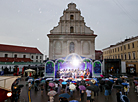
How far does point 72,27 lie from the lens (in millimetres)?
30016

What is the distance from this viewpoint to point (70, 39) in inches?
1137

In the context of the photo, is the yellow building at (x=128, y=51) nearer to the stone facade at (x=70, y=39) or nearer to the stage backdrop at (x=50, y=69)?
the stone facade at (x=70, y=39)

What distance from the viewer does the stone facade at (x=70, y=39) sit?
28.8 metres

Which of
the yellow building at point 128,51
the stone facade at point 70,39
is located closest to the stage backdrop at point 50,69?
the stone facade at point 70,39

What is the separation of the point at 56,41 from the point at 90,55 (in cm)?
1016

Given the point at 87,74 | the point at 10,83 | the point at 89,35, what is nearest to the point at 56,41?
the point at 89,35

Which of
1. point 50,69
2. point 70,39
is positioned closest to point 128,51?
point 70,39

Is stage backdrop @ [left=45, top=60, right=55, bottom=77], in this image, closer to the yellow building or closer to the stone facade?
the stone facade

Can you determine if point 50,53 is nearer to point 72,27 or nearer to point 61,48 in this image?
point 61,48

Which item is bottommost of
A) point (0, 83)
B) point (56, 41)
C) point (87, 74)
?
point (87, 74)

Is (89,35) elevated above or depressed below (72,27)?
below

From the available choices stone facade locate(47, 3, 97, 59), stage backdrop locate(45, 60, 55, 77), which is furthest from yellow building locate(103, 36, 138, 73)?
stage backdrop locate(45, 60, 55, 77)

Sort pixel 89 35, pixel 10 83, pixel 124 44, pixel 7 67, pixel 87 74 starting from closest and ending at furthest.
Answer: pixel 10 83
pixel 87 74
pixel 89 35
pixel 7 67
pixel 124 44

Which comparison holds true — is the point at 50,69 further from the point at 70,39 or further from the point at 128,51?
the point at 128,51
